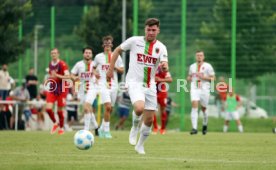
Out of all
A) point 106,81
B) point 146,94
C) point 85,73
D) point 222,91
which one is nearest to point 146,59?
point 146,94

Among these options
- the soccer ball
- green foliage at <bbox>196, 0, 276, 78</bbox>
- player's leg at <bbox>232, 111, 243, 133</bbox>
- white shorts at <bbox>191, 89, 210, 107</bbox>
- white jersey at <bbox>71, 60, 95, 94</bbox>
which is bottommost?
player's leg at <bbox>232, 111, 243, 133</bbox>

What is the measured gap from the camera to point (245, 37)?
33000 millimetres

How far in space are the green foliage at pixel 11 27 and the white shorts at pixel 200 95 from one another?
887 cm

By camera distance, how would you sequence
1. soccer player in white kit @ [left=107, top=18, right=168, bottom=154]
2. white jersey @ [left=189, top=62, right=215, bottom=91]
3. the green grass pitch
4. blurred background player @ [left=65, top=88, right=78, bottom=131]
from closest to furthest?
the green grass pitch → soccer player in white kit @ [left=107, top=18, right=168, bottom=154] → white jersey @ [left=189, top=62, right=215, bottom=91] → blurred background player @ [left=65, top=88, right=78, bottom=131]

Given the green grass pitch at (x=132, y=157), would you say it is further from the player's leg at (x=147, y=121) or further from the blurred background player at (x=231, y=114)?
the blurred background player at (x=231, y=114)

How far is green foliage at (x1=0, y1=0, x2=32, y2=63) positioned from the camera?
31.4 meters

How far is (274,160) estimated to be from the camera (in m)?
12.9

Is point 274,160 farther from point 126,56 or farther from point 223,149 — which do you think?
point 126,56

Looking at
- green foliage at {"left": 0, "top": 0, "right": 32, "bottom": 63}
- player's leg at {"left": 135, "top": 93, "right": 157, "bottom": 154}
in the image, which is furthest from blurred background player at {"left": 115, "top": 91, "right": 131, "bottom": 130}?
player's leg at {"left": 135, "top": 93, "right": 157, "bottom": 154}

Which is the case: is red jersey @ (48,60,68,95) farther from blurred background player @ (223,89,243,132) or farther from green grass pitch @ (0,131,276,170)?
blurred background player @ (223,89,243,132)

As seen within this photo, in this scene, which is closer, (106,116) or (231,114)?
(106,116)

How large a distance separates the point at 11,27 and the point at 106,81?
11.0 m

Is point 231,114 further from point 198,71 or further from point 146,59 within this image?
point 146,59

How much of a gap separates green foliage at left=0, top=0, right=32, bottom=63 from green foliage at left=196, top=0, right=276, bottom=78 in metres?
7.13
